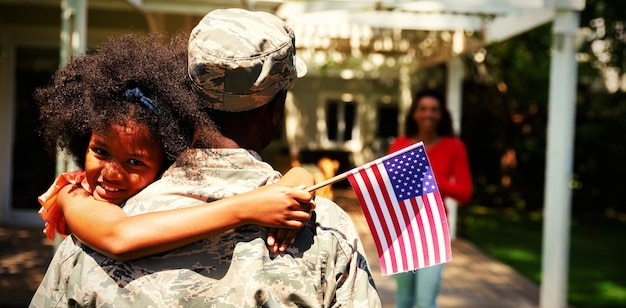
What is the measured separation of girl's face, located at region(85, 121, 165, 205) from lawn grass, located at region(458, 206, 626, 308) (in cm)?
572

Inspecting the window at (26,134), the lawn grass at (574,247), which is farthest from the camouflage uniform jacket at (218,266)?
the window at (26,134)

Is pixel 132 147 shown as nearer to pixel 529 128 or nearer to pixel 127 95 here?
pixel 127 95

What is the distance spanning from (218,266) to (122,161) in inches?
11.7

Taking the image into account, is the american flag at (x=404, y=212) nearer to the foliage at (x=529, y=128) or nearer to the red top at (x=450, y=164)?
the red top at (x=450, y=164)

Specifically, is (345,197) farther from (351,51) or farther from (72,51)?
(72,51)

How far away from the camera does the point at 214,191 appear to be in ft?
4.62

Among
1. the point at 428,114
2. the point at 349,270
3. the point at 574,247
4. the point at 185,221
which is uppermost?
the point at 428,114

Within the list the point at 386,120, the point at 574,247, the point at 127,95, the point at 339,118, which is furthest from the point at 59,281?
the point at 386,120

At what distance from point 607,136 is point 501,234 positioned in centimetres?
420

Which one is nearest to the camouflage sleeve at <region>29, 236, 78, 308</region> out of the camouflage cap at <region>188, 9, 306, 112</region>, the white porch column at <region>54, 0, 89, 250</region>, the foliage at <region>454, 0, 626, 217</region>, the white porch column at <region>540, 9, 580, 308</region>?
the camouflage cap at <region>188, 9, 306, 112</region>

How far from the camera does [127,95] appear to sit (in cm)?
142

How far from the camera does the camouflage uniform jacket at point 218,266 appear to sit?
53.1 inches

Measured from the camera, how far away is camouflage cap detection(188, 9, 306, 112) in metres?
1.34

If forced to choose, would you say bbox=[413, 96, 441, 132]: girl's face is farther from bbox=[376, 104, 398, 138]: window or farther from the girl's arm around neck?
bbox=[376, 104, 398, 138]: window
